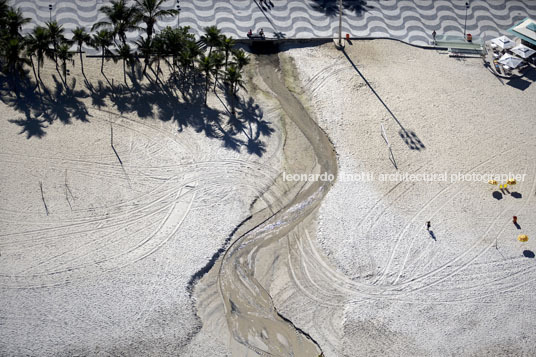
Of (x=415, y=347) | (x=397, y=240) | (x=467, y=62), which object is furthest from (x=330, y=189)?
(x=467, y=62)

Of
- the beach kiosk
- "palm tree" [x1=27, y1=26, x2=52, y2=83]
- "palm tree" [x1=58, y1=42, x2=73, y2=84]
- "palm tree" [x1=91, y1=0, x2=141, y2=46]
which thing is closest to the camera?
"palm tree" [x1=27, y1=26, x2=52, y2=83]

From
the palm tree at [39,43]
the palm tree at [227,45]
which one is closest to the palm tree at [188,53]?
the palm tree at [227,45]

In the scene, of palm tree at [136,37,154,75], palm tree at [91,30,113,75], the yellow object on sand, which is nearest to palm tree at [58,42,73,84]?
palm tree at [91,30,113,75]

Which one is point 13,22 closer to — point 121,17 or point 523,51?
point 121,17

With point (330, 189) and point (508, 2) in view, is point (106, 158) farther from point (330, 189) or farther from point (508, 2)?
point (508, 2)

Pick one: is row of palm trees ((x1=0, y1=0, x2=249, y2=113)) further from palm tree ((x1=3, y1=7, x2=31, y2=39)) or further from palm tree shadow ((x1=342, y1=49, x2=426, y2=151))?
palm tree shadow ((x1=342, y1=49, x2=426, y2=151))

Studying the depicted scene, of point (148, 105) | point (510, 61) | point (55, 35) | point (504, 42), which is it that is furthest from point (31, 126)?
point (504, 42)

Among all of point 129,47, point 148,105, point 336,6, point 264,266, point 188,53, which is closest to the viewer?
point 264,266
